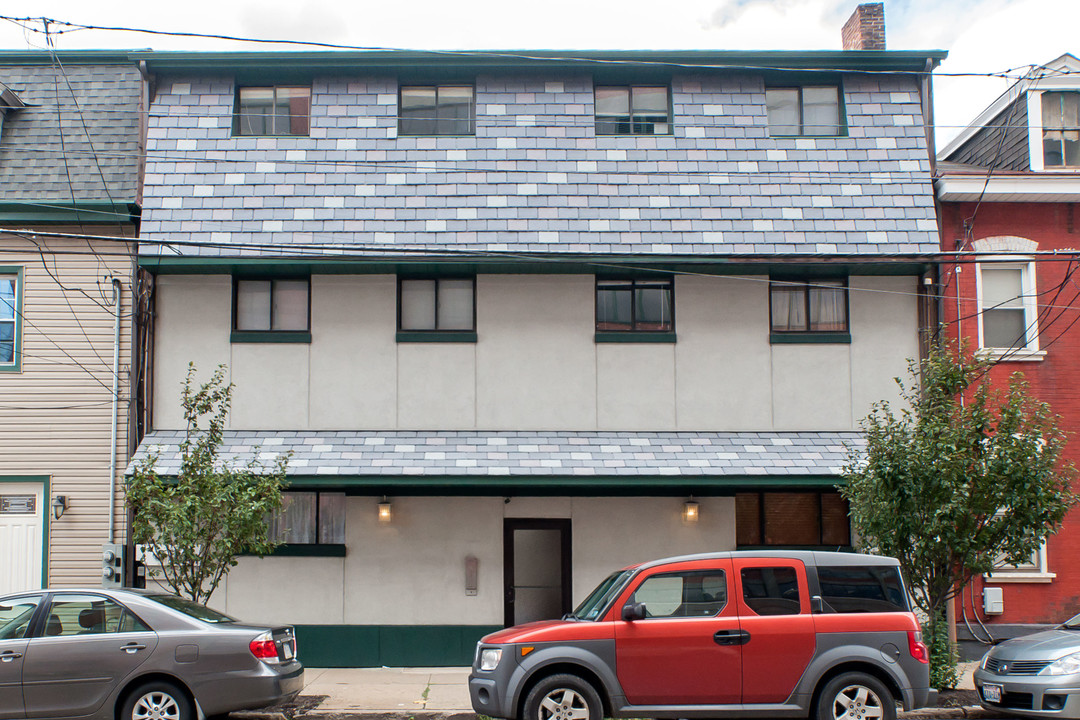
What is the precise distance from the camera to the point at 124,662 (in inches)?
377

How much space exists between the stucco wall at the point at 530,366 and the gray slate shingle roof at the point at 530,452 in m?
0.24

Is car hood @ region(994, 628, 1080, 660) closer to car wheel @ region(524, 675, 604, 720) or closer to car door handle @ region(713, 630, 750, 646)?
car door handle @ region(713, 630, 750, 646)

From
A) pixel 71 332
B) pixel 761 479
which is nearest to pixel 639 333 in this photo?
pixel 761 479

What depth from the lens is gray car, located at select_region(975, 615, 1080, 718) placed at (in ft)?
32.7

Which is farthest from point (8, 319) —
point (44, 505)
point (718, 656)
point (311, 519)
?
point (718, 656)

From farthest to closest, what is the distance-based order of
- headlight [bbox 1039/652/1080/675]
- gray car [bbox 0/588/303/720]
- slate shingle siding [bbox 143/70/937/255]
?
1. slate shingle siding [bbox 143/70/937/255]
2. headlight [bbox 1039/652/1080/675]
3. gray car [bbox 0/588/303/720]

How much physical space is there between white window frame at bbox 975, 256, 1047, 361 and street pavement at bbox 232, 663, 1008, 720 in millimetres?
4749

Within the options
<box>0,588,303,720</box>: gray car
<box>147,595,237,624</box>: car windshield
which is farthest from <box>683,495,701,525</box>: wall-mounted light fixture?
<box>147,595,237,624</box>: car windshield

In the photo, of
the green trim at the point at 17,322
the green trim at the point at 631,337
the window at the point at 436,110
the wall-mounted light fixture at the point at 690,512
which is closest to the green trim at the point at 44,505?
the green trim at the point at 17,322

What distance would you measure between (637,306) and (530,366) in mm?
1918

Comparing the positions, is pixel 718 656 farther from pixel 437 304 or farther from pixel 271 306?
pixel 271 306

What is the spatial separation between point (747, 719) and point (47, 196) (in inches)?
491

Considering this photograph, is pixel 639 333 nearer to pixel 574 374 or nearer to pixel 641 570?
pixel 574 374

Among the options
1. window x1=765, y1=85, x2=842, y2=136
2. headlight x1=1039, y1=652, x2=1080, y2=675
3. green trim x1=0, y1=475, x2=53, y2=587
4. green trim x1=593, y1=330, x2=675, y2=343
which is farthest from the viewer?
window x1=765, y1=85, x2=842, y2=136
